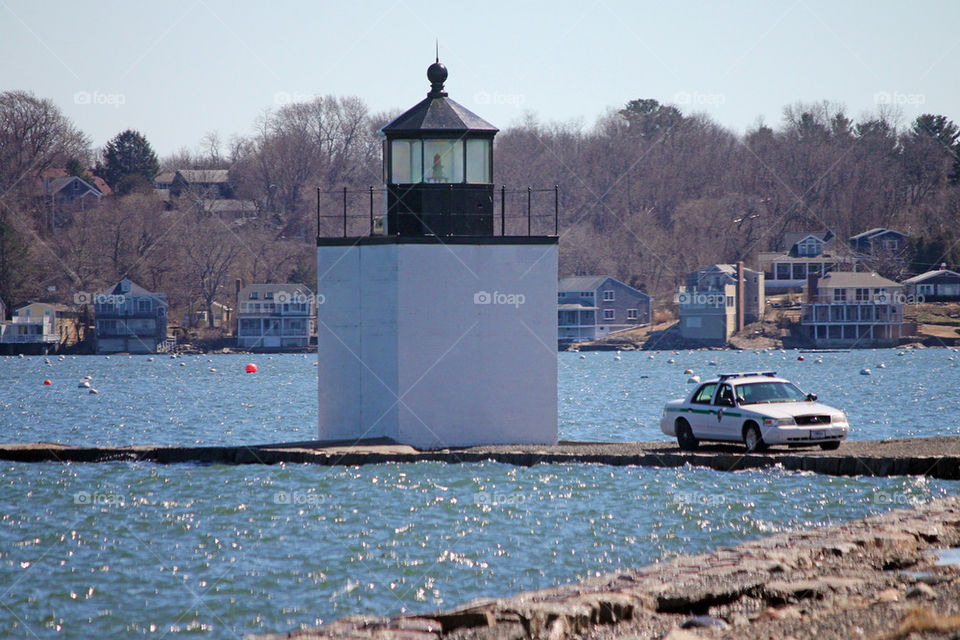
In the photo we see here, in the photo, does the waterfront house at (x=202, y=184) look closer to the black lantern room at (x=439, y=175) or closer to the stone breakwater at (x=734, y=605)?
the black lantern room at (x=439, y=175)

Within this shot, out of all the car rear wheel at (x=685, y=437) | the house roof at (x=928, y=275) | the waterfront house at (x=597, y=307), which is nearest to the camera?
the car rear wheel at (x=685, y=437)

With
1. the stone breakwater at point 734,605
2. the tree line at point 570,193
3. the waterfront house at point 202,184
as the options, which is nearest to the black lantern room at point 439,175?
the stone breakwater at point 734,605

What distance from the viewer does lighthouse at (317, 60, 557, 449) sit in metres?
25.4

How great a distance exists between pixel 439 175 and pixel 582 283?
397 feet

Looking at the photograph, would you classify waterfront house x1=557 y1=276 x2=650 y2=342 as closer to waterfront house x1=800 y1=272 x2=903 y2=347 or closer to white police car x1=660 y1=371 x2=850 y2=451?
waterfront house x1=800 y1=272 x2=903 y2=347

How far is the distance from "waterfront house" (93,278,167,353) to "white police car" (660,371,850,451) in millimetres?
117257

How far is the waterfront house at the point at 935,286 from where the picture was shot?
138 m

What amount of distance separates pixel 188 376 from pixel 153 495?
256 feet
